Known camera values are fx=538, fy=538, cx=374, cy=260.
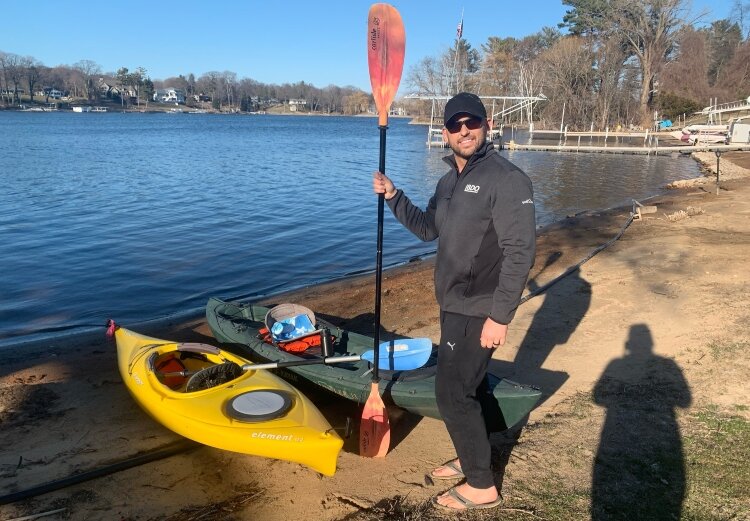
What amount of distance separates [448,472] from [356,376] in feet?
4.54

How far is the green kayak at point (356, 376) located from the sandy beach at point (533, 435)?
0.32 metres

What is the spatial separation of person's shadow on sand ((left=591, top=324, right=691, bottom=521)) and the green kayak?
0.68 metres

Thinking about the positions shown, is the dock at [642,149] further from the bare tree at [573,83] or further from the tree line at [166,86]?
the tree line at [166,86]

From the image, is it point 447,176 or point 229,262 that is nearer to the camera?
point 447,176

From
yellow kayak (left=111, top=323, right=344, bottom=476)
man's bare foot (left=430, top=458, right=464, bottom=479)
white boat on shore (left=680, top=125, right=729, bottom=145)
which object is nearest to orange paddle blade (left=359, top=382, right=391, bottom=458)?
yellow kayak (left=111, top=323, right=344, bottom=476)

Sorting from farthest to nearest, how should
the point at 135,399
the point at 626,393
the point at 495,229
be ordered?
the point at 135,399 → the point at 626,393 → the point at 495,229

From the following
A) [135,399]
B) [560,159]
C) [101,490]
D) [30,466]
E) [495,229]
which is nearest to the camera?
[495,229]

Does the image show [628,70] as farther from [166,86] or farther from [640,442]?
[166,86]

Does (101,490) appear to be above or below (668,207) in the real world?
below

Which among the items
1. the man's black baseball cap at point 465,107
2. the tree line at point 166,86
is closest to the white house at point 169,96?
the tree line at point 166,86

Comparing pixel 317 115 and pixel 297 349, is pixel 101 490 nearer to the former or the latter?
pixel 297 349

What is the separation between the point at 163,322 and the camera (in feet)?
29.4

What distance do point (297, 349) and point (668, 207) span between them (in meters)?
15.0

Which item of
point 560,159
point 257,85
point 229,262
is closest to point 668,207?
point 229,262
